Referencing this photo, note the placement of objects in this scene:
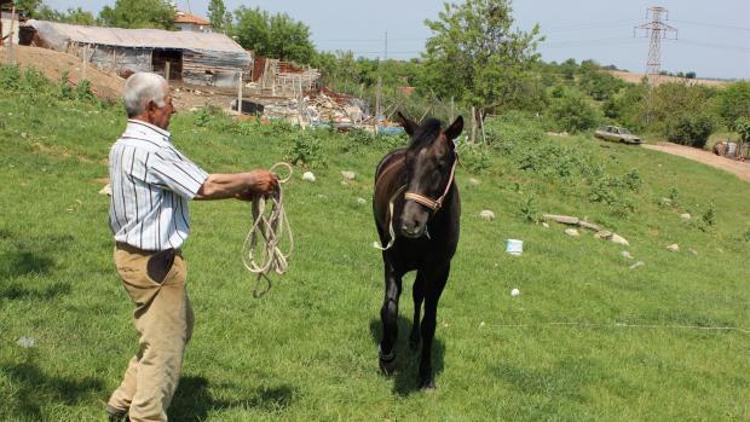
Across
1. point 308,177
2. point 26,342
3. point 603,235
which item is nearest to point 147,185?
point 26,342

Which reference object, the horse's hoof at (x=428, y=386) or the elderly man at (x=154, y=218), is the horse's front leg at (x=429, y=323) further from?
the elderly man at (x=154, y=218)

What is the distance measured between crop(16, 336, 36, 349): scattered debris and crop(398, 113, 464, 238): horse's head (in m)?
3.08

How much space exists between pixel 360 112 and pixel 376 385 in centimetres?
2942

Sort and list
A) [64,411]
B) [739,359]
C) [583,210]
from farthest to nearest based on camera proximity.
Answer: [583,210], [739,359], [64,411]

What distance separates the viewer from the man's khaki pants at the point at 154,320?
3777mm

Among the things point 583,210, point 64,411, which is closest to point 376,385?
point 64,411

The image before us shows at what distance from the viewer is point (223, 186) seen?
3787mm

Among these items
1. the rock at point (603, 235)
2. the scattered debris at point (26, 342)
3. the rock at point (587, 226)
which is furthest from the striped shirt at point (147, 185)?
the rock at point (587, 226)

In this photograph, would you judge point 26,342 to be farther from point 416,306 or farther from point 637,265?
point 637,265

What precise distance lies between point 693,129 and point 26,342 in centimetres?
5612

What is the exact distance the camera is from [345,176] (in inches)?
619

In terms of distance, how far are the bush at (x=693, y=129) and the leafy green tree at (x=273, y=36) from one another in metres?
40.8

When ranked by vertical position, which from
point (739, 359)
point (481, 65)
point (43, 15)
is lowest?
point (739, 359)

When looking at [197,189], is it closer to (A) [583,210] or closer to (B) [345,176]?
(B) [345,176]
